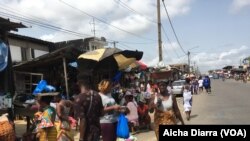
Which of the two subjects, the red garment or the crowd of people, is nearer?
the crowd of people

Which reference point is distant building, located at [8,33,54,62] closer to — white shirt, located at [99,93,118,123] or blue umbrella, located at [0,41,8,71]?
blue umbrella, located at [0,41,8,71]

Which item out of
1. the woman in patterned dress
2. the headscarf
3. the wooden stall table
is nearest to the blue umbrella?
the wooden stall table

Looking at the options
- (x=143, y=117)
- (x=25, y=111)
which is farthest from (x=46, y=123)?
(x=143, y=117)

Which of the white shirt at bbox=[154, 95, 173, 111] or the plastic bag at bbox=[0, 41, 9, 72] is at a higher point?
the plastic bag at bbox=[0, 41, 9, 72]

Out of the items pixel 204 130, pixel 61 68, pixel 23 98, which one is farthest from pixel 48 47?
pixel 204 130

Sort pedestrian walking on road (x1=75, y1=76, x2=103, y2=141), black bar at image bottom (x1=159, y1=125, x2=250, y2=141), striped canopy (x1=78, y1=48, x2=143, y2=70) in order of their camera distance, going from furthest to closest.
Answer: striped canopy (x1=78, y1=48, x2=143, y2=70), pedestrian walking on road (x1=75, y1=76, x2=103, y2=141), black bar at image bottom (x1=159, y1=125, x2=250, y2=141)

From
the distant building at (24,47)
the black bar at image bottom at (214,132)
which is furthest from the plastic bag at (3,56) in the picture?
the distant building at (24,47)

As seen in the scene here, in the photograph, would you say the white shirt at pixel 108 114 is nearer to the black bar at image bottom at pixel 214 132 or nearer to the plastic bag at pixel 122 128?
the plastic bag at pixel 122 128

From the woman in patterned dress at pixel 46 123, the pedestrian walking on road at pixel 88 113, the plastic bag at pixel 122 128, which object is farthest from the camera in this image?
the woman in patterned dress at pixel 46 123

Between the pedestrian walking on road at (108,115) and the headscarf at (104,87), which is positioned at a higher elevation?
the headscarf at (104,87)

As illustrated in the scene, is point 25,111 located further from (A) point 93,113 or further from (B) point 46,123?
(A) point 93,113

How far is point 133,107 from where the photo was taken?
1437cm

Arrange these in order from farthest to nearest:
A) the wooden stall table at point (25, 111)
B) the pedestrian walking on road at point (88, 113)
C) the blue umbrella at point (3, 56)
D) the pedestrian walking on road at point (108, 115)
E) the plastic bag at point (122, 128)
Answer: the wooden stall table at point (25, 111) → the blue umbrella at point (3, 56) → the plastic bag at point (122, 128) → the pedestrian walking on road at point (108, 115) → the pedestrian walking on road at point (88, 113)

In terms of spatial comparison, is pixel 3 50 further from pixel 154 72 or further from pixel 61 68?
pixel 154 72
